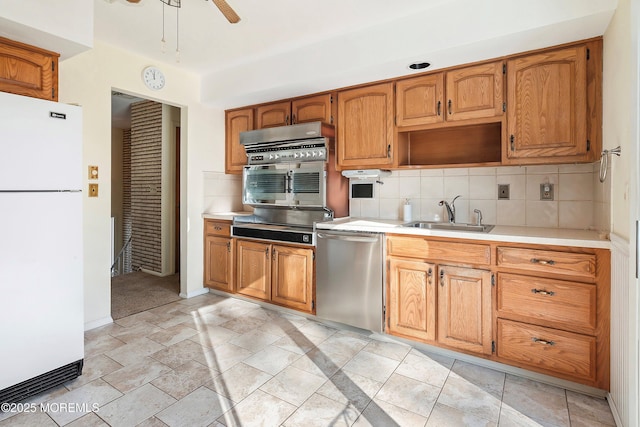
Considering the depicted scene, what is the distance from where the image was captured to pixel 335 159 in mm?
3213

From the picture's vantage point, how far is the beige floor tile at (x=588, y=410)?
5.64 feet

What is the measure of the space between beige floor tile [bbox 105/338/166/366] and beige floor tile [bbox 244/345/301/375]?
2.41 feet

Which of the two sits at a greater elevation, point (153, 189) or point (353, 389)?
point (153, 189)

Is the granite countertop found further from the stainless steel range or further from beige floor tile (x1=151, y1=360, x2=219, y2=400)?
beige floor tile (x1=151, y1=360, x2=219, y2=400)

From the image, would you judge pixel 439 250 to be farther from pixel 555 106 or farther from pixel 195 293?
pixel 195 293

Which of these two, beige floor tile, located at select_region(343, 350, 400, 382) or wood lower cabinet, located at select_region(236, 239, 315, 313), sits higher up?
wood lower cabinet, located at select_region(236, 239, 315, 313)

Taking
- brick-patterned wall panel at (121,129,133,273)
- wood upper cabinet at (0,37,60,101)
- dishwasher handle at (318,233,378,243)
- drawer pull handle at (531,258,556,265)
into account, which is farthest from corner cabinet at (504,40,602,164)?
brick-patterned wall panel at (121,129,133,273)

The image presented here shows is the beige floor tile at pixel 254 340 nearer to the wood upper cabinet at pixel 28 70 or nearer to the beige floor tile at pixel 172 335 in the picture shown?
the beige floor tile at pixel 172 335

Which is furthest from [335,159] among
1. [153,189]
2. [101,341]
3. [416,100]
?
[153,189]

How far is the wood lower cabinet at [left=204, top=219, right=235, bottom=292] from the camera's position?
3643 millimetres

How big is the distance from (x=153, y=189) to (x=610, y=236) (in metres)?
5.09

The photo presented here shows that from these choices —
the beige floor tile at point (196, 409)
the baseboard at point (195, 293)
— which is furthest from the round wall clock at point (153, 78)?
the beige floor tile at point (196, 409)

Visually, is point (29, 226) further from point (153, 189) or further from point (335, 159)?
point (153, 189)

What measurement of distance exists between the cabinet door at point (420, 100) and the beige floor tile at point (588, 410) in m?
2.01
